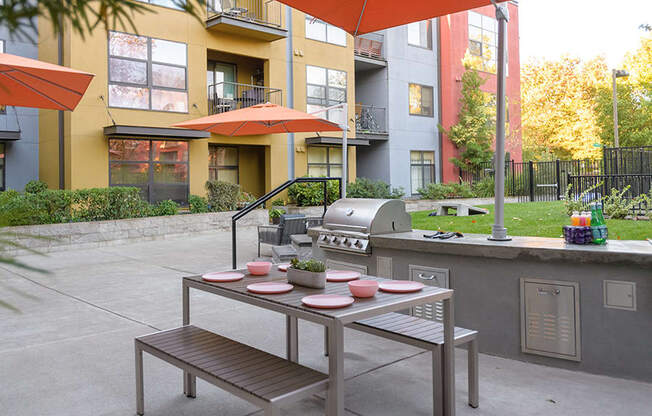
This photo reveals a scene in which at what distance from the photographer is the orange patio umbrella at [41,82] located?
6148 millimetres

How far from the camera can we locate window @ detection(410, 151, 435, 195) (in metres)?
24.4

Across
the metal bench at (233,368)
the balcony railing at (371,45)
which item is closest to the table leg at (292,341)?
the metal bench at (233,368)

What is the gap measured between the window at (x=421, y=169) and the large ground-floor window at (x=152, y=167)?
1133 centimetres

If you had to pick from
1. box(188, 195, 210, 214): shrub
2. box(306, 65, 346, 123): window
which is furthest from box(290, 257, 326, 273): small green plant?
box(306, 65, 346, 123): window

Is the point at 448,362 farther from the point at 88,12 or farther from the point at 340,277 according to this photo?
the point at 88,12

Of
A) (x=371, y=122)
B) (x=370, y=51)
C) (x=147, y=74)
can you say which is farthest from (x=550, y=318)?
(x=370, y=51)

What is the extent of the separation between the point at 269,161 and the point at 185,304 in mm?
15720

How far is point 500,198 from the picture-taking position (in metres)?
4.85

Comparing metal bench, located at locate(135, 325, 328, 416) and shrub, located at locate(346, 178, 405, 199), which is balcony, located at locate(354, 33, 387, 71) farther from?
metal bench, located at locate(135, 325, 328, 416)

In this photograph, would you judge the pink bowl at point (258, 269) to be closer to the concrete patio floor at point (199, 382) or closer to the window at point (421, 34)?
the concrete patio floor at point (199, 382)

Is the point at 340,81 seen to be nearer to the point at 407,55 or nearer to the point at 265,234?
the point at 407,55

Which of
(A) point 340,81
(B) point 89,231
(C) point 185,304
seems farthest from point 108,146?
(C) point 185,304

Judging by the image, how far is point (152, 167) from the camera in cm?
1647

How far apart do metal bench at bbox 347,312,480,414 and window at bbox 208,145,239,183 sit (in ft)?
53.6
